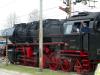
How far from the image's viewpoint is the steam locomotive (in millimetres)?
20125

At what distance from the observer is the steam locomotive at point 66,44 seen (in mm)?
20125

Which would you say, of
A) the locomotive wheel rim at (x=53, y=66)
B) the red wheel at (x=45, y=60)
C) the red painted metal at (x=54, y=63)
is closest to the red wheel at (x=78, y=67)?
the red painted metal at (x=54, y=63)

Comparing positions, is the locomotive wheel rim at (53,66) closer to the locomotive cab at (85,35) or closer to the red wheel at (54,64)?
the red wheel at (54,64)

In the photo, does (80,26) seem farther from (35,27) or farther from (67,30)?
(35,27)

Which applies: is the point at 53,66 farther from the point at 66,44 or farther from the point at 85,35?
the point at 85,35

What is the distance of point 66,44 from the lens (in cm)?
2208

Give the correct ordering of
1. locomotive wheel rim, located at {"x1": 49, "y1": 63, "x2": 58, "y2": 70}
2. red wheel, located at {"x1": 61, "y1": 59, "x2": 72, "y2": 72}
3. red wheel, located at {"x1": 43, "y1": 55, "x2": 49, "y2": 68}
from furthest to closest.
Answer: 1. red wheel, located at {"x1": 43, "y1": 55, "x2": 49, "y2": 68}
2. locomotive wheel rim, located at {"x1": 49, "y1": 63, "x2": 58, "y2": 70}
3. red wheel, located at {"x1": 61, "y1": 59, "x2": 72, "y2": 72}

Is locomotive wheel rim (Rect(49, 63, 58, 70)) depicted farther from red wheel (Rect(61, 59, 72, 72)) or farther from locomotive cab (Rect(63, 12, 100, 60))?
locomotive cab (Rect(63, 12, 100, 60))

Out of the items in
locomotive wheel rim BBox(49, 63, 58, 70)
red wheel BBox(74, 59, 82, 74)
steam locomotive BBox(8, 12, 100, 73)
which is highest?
steam locomotive BBox(8, 12, 100, 73)

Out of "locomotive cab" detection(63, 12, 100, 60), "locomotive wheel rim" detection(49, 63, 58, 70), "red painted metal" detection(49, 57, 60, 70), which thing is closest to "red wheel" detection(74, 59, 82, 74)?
"locomotive cab" detection(63, 12, 100, 60)

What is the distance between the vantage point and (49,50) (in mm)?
25188

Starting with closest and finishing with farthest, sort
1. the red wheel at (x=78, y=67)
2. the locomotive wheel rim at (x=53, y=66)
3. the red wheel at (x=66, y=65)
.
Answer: the red wheel at (x=78, y=67), the red wheel at (x=66, y=65), the locomotive wheel rim at (x=53, y=66)

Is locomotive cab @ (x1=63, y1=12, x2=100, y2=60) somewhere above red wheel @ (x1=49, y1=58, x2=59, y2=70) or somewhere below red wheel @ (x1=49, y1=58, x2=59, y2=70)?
above

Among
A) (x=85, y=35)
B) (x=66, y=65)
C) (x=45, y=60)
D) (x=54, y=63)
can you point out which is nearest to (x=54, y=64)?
(x=54, y=63)
